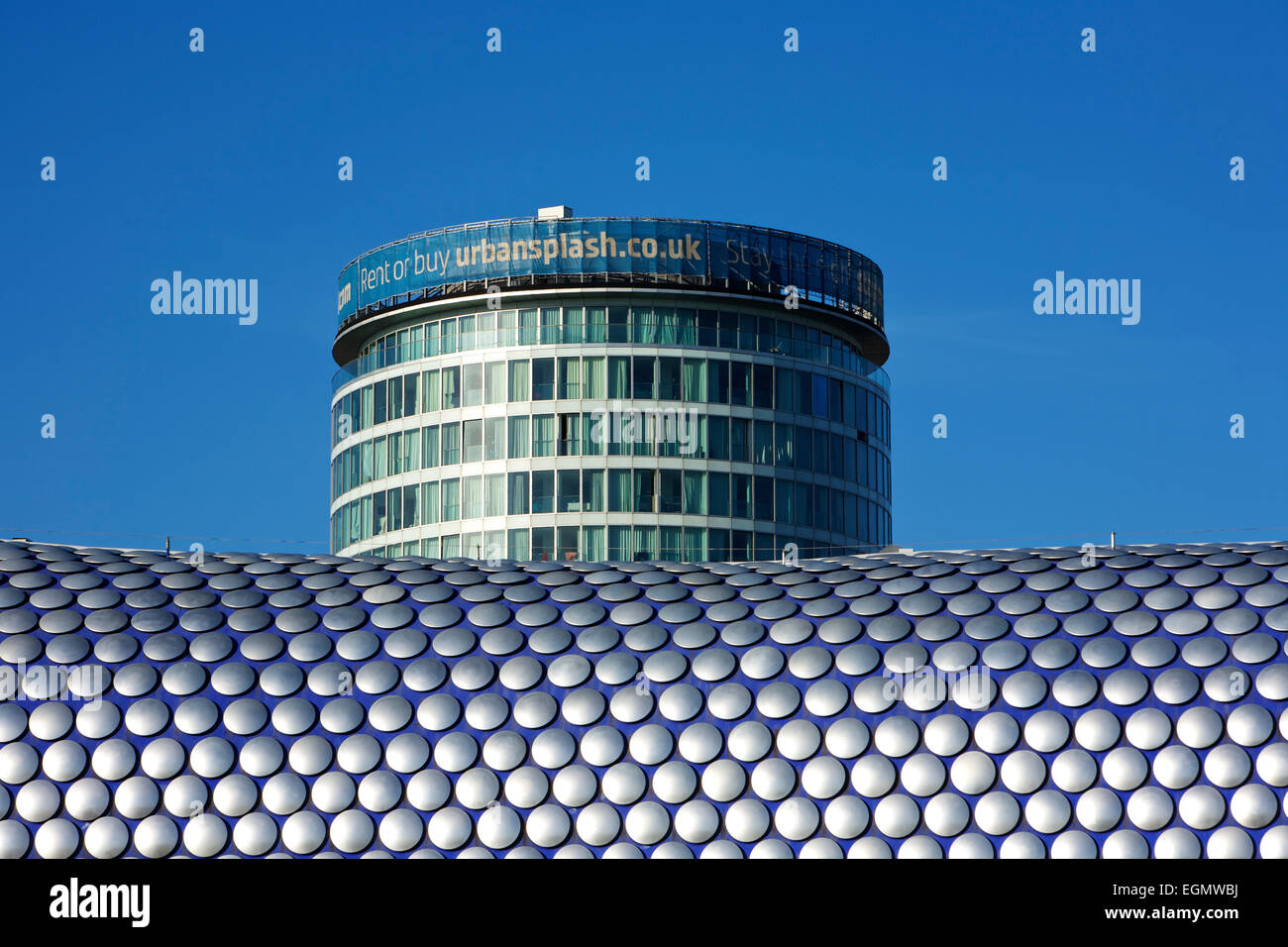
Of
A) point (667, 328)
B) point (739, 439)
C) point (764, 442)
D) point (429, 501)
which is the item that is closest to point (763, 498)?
point (764, 442)

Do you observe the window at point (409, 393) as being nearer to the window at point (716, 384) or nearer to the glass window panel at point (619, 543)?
the glass window panel at point (619, 543)

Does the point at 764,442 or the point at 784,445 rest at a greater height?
the point at 764,442

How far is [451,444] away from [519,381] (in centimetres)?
596

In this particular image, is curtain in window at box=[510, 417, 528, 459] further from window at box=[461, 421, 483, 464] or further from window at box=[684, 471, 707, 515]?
window at box=[684, 471, 707, 515]

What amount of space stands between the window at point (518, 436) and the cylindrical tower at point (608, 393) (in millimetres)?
90

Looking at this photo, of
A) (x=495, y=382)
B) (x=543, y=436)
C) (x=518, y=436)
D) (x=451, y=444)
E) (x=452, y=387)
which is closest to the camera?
(x=543, y=436)

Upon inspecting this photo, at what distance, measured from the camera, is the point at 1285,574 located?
5253 centimetres

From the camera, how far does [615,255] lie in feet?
363

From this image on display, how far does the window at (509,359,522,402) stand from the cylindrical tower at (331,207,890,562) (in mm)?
124

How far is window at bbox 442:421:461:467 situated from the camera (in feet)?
368

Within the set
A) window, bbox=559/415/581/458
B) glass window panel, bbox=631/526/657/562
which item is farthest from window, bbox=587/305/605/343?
glass window panel, bbox=631/526/657/562

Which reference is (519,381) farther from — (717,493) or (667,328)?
(717,493)

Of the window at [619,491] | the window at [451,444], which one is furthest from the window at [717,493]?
the window at [451,444]
